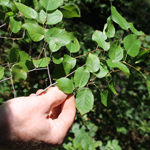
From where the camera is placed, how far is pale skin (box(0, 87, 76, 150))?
37cm

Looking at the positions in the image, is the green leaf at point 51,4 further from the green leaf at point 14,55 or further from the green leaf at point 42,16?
the green leaf at point 14,55

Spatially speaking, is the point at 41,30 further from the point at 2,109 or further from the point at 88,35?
the point at 88,35

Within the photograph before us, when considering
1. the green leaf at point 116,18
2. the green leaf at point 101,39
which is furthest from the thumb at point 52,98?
the green leaf at point 116,18

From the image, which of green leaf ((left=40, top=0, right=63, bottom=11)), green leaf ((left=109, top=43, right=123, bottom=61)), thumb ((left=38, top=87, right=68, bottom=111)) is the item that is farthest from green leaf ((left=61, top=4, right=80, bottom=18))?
thumb ((left=38, top=87, right=68, bottom=111))

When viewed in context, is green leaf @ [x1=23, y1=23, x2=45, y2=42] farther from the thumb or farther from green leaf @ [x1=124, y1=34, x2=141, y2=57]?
green leaf @ [x1=124, y1=34, x2=141, y2=57]

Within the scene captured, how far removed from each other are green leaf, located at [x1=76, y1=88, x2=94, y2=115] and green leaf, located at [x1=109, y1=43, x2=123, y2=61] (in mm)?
167

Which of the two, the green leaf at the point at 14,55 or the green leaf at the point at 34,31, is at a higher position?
the green leaf at the point at 34,31

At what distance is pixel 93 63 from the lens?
0.50 meters

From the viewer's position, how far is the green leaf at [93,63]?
1.63 ft

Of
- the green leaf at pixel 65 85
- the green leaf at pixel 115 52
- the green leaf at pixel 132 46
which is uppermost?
the green leaf at pixel 132 46

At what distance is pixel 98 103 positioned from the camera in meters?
1.57

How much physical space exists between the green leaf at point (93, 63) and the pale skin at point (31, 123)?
14 cm

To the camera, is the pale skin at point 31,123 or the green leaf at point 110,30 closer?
the pale skin at point 31,123

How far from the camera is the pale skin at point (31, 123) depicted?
37 centimetres
